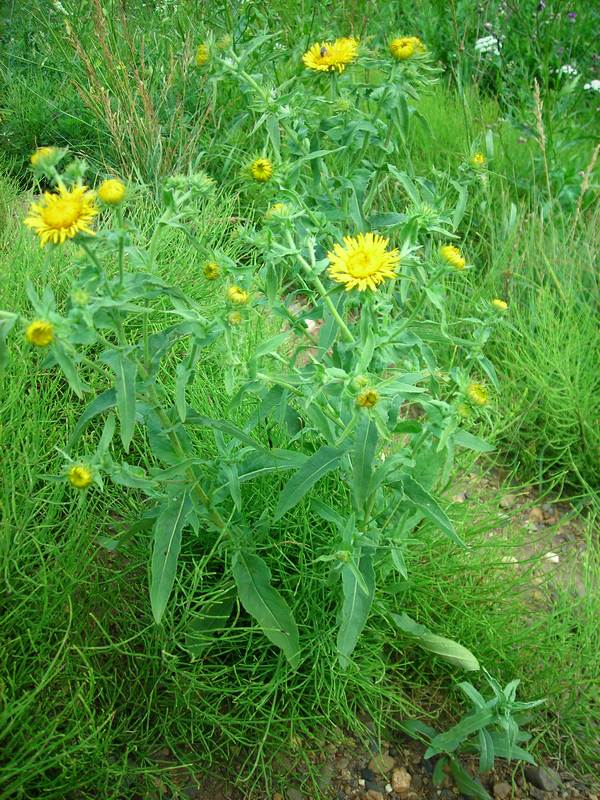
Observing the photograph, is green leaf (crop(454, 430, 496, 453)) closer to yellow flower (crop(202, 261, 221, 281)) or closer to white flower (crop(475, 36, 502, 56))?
yellow flower (crop(202, 261, 221, 281))

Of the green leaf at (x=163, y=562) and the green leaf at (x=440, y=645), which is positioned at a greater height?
the green leaf at (x=163, y=562)

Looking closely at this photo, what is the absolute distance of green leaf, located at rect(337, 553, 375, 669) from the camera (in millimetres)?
1577

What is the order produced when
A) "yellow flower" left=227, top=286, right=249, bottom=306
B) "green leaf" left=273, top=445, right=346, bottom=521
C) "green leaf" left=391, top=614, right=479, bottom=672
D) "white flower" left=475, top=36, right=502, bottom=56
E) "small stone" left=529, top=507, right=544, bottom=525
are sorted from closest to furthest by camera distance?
1. "yellow flower" left=227, top=286, right=249, bottom=306
2. "green leaf" left=273, top=445, right=346, bottom=521
3. "green leaf" left=391, top=614, right=479, bottom=672
4. "small stone" left=529, top=507, right=544, bottom=525
5. "white flower" left=475, top=36, right=502, bottom=56

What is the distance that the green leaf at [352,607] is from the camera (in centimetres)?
158

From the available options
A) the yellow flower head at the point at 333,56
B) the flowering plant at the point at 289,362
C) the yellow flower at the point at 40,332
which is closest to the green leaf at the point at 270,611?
the flowering plant at the point at 289,362

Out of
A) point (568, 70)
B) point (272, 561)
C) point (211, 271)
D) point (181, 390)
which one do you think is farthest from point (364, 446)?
point (568, 70)

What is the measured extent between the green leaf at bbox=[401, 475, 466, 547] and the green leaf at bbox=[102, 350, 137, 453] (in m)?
0.60

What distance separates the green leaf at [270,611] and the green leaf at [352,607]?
0.12 m

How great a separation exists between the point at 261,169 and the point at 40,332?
65 cm

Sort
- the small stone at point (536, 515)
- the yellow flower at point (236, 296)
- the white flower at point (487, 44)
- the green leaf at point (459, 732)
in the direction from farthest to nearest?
the white flower at point (487, 44) < the small stone at point (536, 515) < the green leaf at point (459, 732) < the yellow flower at point (236, 296)

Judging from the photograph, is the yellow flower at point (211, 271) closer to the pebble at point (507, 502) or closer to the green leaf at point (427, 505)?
the green leaf at point (427, 505)

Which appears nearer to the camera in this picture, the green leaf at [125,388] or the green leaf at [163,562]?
the green leaf at [125,388]

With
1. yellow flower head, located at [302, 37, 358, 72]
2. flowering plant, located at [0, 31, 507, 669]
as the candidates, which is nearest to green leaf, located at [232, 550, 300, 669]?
flowering plant, located at [0, 31, 507, 669]

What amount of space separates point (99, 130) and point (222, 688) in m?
2.78
